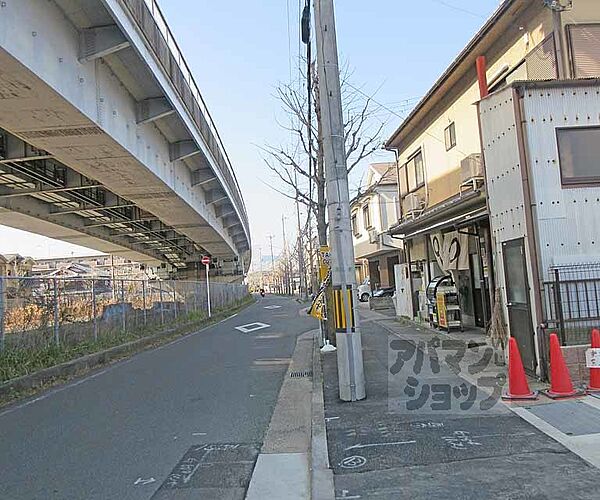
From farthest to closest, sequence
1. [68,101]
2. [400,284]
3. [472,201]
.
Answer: [400,284] → [472,201] → [68,101]

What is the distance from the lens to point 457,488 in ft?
15.2

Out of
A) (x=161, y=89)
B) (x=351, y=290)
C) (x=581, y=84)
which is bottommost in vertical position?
(x=351, y=290)

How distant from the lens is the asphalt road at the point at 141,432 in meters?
5.39

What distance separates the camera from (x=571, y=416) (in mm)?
6316

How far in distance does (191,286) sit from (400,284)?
11810 mm

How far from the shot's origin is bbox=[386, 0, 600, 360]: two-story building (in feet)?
33.8

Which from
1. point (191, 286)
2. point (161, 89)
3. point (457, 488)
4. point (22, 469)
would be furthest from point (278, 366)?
point (191, 286)

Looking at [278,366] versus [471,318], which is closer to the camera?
[278,366]

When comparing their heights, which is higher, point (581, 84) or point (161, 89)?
point (161, 89)

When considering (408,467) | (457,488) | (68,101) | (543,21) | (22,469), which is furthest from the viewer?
(543,21)

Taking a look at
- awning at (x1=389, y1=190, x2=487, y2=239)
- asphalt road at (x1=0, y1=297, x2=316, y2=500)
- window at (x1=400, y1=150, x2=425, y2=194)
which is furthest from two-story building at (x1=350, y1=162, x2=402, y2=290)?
asphalt road at (x1=0, y1=297, x2=316, y2=500)

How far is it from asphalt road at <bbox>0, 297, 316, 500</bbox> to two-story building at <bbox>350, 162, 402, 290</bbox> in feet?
63.8

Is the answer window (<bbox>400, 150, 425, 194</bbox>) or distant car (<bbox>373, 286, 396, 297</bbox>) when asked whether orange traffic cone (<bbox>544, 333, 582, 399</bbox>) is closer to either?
window (<bbox>400, 150, 425, 194</bbox>)

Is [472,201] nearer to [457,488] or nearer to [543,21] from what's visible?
[543,21]
